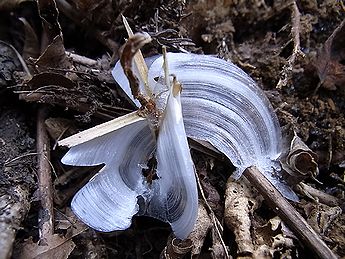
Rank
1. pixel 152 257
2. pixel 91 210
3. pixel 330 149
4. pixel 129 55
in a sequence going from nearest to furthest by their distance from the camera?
pixel 129 55 < pixel 91 210 < pixel 152 257 < pixel 330 149

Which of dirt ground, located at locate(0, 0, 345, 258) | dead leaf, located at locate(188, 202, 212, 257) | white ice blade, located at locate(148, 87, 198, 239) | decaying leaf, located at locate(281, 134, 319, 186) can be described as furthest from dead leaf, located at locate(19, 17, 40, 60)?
decaying leaf, located at locate(281, 134, 319, 186)

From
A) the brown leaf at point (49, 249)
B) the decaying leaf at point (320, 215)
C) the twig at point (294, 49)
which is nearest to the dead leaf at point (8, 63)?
the brown leaf at point (49, 249)

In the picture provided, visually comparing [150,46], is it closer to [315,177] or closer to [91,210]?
[91,210]

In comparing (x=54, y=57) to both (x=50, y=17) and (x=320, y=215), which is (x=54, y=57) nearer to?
(x=50, y=17)

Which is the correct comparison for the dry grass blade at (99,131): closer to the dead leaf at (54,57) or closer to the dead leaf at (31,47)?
the dead leaf at (54,57)

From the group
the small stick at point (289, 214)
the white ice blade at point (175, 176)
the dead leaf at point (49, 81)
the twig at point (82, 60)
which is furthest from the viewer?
the twig at point (82, 60)

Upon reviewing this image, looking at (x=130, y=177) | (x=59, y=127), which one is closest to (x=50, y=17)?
(x=59, y=127)

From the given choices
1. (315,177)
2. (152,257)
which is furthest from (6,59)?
(315,177)
